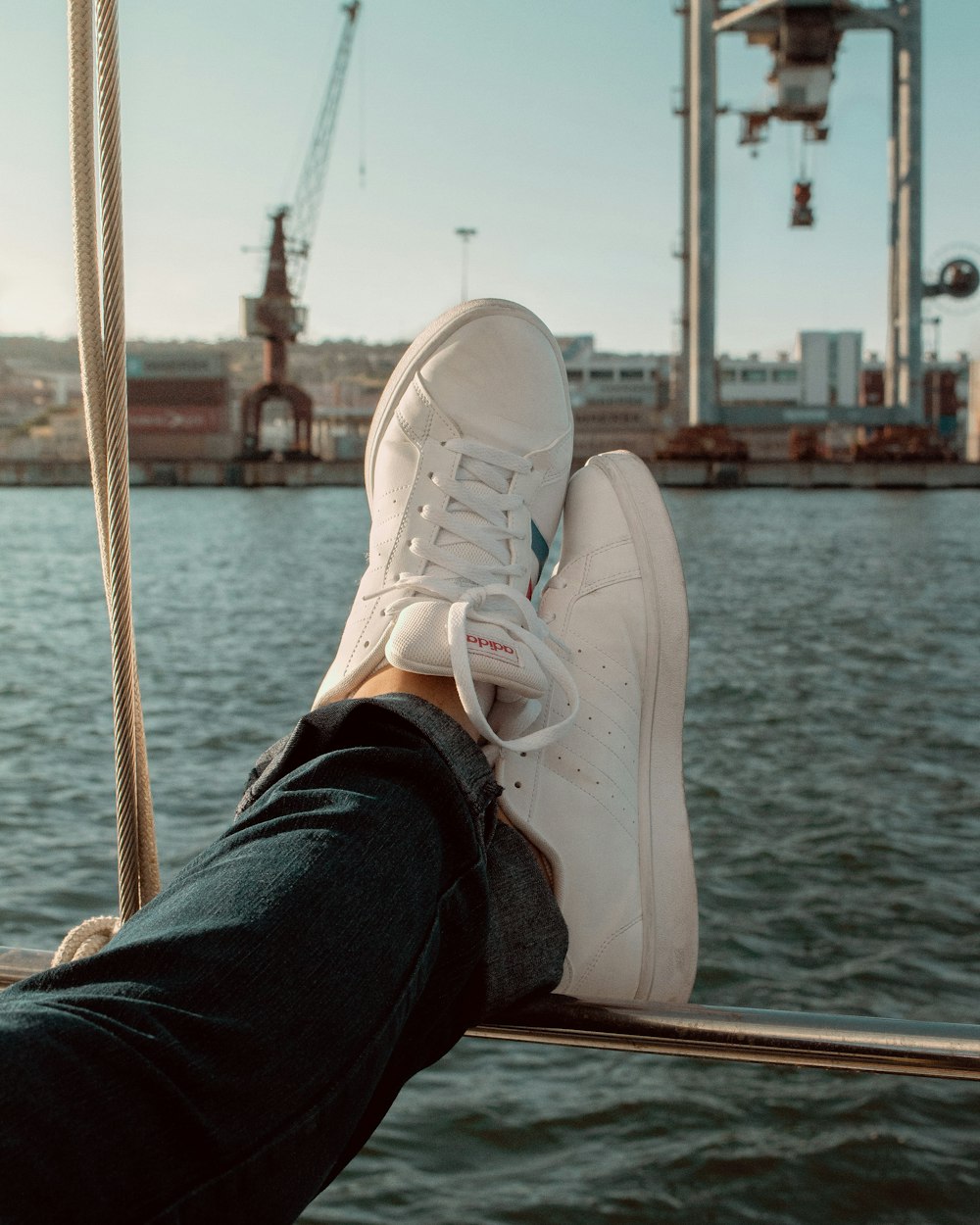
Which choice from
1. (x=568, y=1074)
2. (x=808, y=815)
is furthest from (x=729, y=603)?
(x=568, y=1074)

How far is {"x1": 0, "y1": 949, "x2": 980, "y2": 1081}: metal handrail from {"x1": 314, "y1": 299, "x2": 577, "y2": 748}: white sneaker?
225 millimetres

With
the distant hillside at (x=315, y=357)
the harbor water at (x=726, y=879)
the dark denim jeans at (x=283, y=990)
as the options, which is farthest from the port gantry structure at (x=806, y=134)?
the distant hillside at (x=315, y=357)

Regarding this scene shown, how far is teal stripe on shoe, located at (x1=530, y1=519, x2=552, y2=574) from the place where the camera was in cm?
145

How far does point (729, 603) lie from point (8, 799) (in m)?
8.30

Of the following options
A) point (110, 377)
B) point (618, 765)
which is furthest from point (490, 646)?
point (110, 377)

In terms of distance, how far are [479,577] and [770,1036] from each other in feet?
1.99

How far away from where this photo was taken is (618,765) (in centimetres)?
109

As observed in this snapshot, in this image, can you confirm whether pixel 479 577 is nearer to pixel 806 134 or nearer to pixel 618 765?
pixel 618 765

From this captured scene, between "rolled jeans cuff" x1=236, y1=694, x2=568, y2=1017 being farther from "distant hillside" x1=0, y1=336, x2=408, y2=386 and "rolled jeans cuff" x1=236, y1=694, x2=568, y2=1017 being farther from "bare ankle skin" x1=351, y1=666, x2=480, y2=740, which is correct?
"distant hillside" x1=0, y1=336, x2=408, y2=386


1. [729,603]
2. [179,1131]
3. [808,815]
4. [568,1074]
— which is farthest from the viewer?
[729,603]

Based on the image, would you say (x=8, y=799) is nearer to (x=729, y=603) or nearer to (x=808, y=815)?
(x=808, y=815)

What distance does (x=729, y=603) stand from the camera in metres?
11.9

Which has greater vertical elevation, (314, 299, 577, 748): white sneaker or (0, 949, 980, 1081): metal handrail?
(314, 299, 577, 748): white sneaker

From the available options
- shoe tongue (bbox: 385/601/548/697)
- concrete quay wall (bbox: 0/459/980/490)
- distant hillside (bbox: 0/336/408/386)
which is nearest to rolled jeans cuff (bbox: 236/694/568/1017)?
shoe tongue (bbox: 385/601/548/697)
